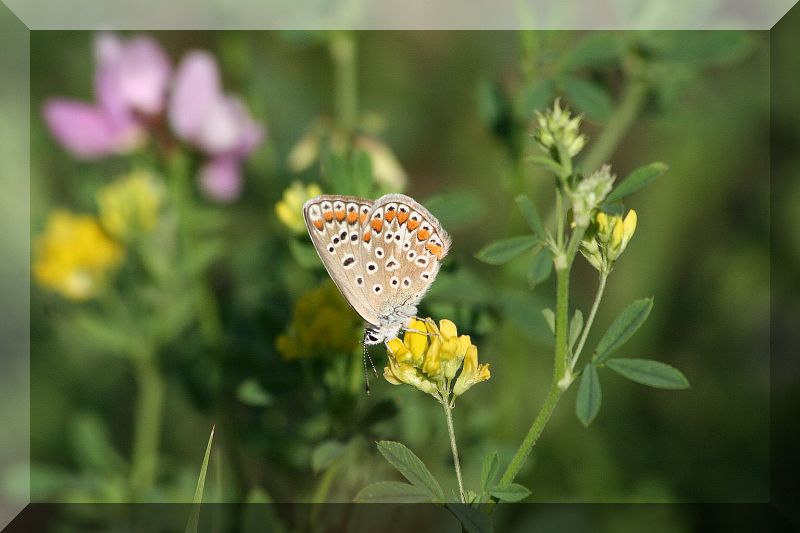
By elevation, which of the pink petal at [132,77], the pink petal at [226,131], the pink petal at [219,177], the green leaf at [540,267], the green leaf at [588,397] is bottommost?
the green leaf at [588,397]

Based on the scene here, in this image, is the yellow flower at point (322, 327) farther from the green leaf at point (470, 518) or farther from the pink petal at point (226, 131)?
the pink petal at point (226, 131)

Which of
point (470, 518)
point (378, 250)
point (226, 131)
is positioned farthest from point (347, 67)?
point (470, 518)

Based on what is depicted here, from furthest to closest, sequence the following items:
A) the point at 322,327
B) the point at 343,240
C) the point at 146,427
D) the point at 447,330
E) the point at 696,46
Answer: the point at 146,427
the point at 696,46
the point at 322,327
the point at 343,240
the point at 447,330

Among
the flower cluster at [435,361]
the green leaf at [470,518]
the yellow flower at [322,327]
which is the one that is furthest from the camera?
the yellow flower at [322,327]

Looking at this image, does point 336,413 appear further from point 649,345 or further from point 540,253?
point 649,345

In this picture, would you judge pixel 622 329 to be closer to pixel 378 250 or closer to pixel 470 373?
pixel 470 373

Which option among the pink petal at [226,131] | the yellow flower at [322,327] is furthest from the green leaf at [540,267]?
the pink petal at [226,131]
